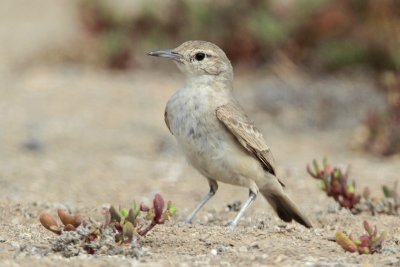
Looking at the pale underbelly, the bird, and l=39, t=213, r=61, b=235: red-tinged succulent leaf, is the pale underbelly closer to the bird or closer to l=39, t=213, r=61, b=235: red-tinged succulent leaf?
the bird

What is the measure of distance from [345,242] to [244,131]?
1440 mm

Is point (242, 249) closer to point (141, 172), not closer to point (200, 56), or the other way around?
point (200, 56)

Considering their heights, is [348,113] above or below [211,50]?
above

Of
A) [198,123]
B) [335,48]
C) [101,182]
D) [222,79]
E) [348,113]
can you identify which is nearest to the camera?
[198,123]

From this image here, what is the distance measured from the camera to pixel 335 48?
38.9 ft

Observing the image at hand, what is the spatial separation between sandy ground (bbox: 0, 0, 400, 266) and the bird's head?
3.48 feet

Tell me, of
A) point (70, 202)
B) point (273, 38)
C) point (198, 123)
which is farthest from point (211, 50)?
point (273, 38)

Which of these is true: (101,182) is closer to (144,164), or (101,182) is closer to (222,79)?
(144,164)

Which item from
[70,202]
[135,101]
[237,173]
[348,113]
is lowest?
[70,202]

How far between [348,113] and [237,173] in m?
4.89

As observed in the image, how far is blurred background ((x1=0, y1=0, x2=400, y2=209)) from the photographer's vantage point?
8.46 m

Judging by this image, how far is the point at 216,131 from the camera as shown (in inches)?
236

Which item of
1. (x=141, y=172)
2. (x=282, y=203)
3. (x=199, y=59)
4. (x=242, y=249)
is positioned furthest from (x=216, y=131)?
(x=141, y=172)

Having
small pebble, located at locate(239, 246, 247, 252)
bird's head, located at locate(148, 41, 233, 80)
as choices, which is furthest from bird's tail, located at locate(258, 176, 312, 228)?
small pebble, located at locate(239, 246, 247, 252)
